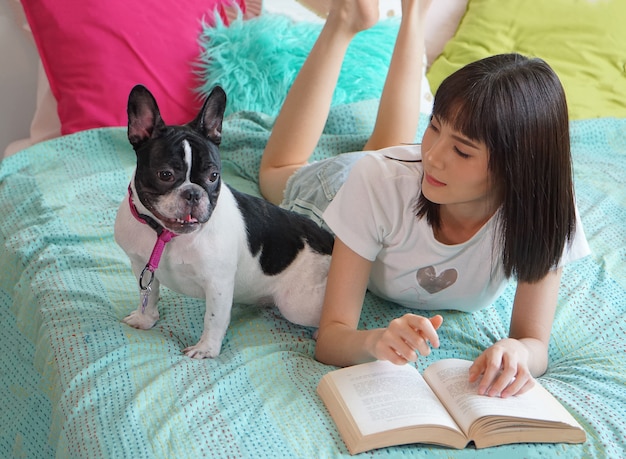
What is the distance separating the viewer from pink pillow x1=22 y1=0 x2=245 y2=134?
2105 millimetres

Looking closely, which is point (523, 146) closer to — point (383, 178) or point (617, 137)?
point (383, 178)

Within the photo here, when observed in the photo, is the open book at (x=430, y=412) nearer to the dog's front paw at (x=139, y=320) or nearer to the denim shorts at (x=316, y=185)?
the dog's front paw at (x=139, y=320)

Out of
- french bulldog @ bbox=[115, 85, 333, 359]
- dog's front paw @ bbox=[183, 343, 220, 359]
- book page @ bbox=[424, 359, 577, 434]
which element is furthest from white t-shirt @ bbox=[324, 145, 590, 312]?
dog's front paw @ bbox=[183, 343, 220, 359]

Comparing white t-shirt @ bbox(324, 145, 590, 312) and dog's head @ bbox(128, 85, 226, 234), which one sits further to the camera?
white t-shirt @ bbox(324, 145, 590, 312)

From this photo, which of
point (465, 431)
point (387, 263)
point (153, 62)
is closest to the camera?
point (465, 431)

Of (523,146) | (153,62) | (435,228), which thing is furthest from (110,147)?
(523,146)

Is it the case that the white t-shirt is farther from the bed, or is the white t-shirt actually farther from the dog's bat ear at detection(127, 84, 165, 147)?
the dog's bat ear at detection(127, 84, 165, 147)

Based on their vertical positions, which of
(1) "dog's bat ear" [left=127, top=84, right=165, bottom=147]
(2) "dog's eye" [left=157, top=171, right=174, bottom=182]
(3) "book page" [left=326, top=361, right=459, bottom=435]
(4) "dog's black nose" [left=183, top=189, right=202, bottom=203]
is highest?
(1) "dog's bat ear" [left=127, top=84, right=165, bottom=147]

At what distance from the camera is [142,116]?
1243mm

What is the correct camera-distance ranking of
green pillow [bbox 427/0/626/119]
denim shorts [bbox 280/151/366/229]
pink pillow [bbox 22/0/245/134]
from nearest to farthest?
denim shorts [bbox 280/151/366/229]
pink pillow [bbox 22/0/245/134]
green pillow [bbox 427/0/626/119]

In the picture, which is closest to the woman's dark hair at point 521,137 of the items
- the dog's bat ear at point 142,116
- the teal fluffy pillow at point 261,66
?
the dog's bat ear at point 142,116

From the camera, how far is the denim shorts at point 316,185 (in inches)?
68.0

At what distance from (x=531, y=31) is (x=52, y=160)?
168cm

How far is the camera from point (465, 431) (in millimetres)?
1179
